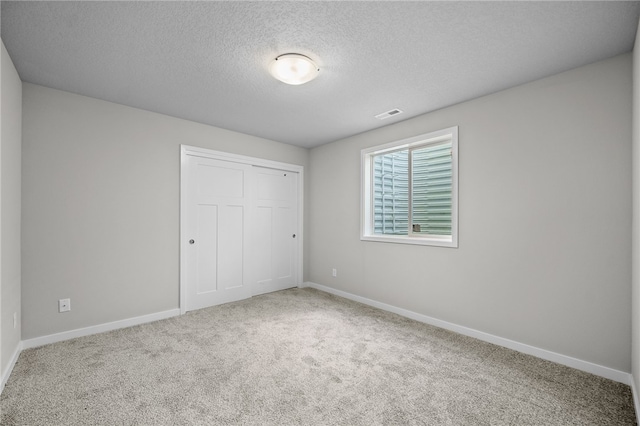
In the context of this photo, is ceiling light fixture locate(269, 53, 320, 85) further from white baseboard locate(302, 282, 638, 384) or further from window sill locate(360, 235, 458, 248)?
white baseboard locate(302, 282, 638, 384)

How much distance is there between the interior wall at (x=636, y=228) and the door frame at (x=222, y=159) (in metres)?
3.88

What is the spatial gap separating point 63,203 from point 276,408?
277cm

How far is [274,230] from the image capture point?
4.70 meters

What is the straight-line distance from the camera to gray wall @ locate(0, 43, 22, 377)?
83.0 inches

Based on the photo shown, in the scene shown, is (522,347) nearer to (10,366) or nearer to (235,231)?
→ (235,231)

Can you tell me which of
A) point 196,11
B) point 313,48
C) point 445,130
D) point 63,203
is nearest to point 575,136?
point 445,130

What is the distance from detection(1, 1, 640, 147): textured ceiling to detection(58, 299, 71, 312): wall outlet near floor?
205 centimetres

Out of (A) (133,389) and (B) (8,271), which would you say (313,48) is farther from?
(B) (8,271)

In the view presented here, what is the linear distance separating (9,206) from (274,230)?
298cm

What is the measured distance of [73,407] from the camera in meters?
1.83

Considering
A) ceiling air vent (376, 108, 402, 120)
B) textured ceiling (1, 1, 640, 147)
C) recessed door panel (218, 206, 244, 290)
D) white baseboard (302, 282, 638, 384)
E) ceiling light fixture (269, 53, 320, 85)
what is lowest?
white baseboard (302, 282, 638, 384)

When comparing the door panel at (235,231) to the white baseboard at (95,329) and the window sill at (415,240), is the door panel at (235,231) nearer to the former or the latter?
the white baseboard at (95,329)

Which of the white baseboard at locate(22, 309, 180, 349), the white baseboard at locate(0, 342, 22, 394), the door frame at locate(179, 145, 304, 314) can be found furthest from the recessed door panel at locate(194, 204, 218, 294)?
the white baseboard at locate(0, 342, 22, 394)

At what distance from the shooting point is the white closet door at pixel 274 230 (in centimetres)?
449
